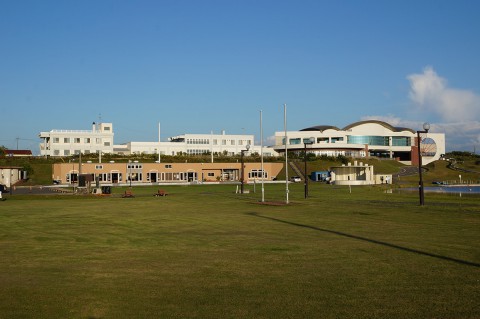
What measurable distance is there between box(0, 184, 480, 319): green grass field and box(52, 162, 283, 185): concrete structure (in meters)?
77.3

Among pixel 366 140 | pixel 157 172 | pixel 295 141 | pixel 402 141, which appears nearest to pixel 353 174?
pixel 157 172

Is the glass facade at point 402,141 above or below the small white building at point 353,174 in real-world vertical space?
above

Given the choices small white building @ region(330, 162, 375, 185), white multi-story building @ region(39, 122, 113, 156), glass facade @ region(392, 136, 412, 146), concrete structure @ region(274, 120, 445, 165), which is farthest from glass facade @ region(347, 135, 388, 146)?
white multi-story building @ region(39, 122, 113, 156)

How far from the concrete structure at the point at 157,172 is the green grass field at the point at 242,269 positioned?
7731cm

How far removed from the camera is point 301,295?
11359 mm

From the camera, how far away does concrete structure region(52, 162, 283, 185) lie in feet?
335

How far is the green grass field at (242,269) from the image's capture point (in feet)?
34.1

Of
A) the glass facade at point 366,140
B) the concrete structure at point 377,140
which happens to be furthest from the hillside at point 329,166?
the concrete structure at point 377,140

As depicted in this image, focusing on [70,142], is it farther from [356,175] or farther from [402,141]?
[402,141]

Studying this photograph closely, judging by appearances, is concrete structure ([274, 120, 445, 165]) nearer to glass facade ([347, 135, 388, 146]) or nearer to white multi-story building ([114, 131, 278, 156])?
glass facade ([347, 135, 388, 146])

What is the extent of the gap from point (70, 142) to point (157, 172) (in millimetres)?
32354

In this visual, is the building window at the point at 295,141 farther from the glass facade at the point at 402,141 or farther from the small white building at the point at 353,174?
the small white building at the point at 353,174

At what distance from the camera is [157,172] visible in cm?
10925

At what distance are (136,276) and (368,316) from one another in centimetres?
663
